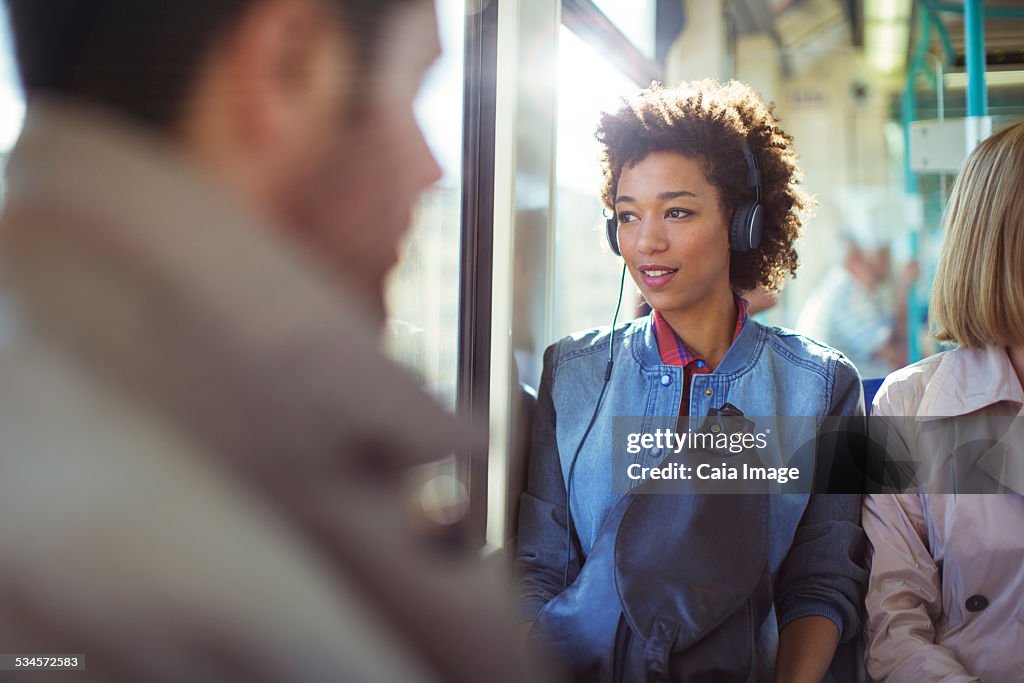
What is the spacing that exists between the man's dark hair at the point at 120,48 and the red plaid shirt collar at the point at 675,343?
3.15ft

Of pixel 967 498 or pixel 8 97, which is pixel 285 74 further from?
pixel 967 498

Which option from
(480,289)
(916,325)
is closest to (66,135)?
(480,289)

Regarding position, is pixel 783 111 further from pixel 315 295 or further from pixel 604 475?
pixel 315 295

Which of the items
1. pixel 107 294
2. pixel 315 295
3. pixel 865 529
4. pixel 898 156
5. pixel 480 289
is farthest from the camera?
pixel 898 156

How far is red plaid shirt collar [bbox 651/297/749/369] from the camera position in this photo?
1.42 m

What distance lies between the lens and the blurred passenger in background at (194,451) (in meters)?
0.49

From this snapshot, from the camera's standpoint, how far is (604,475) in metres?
1.36

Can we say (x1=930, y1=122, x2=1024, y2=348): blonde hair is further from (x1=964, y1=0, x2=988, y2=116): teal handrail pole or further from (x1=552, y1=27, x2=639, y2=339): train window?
(x1=552, y1=27, x2=639, y2=339): train window

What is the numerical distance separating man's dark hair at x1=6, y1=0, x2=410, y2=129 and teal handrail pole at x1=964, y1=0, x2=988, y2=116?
1351mm

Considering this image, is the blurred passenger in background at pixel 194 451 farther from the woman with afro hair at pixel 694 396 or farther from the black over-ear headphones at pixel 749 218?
the black over-ear headphones at pixel 749 218

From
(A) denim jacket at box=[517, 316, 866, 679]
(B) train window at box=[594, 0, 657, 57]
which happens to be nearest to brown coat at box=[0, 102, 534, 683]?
(A) denim jacket at box=[517, 316, 866, 679]

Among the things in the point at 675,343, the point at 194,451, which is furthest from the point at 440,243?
the point at 194,451

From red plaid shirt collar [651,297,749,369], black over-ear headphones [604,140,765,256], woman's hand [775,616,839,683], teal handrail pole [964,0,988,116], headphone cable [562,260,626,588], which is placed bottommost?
woman's hand [775,616,839,683]

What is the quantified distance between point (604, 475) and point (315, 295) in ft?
2.86
